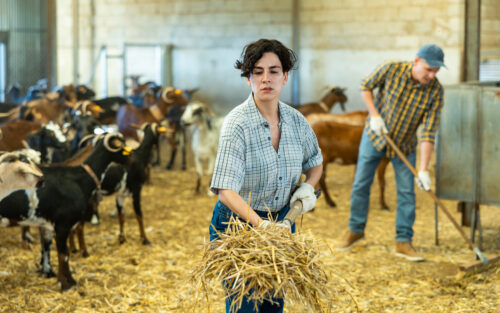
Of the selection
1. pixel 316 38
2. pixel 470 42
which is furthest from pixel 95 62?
pixel 470 42

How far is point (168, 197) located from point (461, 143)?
15.3 feet

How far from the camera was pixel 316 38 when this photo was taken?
14461 millimetres

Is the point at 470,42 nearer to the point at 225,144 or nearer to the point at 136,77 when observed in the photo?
the point at 225,144

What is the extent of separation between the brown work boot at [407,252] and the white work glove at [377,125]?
3.94 ft

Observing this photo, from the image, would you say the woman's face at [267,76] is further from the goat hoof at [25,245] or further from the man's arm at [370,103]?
the goat hoof at [25,245]

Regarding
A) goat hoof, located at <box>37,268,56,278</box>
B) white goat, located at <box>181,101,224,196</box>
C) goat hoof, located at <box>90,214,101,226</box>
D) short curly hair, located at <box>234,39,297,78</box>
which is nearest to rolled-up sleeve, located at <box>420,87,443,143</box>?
short curly hair, located at <box>234,39,297,78</box>

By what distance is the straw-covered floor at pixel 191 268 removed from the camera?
5004 millimetres

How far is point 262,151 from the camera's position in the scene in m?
3.14

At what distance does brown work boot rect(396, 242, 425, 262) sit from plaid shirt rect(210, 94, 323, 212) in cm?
324

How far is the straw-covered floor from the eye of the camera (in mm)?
5004

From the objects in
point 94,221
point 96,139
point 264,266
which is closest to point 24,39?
point 94,221

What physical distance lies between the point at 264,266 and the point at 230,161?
56 cm

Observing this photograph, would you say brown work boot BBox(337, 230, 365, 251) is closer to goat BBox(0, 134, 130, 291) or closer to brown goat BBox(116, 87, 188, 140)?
goat BBox(0, 134, 130, 291)

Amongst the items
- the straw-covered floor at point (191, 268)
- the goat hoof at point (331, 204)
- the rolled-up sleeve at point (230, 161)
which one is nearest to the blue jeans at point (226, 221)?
the rolled-up sleeve at point (230, 161)
